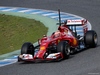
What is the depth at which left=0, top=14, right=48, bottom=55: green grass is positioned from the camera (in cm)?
2047

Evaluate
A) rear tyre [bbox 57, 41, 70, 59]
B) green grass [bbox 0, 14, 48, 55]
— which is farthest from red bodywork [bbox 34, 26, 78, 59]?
green grass [bbox 0, 14, 48, 55]

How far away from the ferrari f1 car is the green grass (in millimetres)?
3182

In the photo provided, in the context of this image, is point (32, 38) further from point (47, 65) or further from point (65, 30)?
point (47, 65)

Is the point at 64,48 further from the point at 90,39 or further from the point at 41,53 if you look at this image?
the point at 90,39

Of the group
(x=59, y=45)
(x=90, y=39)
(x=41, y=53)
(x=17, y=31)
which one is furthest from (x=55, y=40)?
(x=17, y=31)

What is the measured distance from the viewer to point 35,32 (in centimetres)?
2172

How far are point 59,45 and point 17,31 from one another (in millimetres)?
7366

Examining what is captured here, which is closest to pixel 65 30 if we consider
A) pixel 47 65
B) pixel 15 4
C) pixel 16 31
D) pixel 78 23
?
pixel 78 23

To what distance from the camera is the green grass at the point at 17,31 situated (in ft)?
67.2

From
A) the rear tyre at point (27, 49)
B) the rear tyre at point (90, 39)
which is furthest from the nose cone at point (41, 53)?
the rear tyre at point (90, 39)

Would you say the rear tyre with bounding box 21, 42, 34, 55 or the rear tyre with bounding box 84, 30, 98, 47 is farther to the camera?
the rear tyre with bounding box 84, 30, 98, 47

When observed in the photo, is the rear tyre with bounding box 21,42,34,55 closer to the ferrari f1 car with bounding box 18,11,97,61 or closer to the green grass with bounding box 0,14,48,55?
the ferrari f1 car with bounding box 18,11,97,61

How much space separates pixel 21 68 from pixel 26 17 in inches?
396

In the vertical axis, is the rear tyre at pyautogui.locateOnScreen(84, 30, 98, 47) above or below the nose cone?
above
